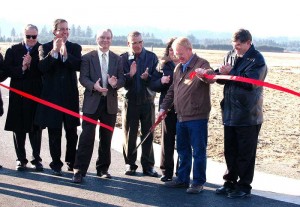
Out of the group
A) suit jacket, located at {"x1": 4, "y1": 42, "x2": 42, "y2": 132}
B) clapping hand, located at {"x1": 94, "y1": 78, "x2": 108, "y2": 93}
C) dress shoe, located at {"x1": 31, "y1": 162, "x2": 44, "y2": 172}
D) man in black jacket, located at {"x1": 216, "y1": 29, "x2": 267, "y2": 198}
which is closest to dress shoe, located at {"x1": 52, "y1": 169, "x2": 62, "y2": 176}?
dress shoe, located at {"x1": 31, "y1": 162, "x2": 44, "y2": 172}

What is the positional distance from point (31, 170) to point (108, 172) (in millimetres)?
1061

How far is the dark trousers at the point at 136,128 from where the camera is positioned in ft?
26.7

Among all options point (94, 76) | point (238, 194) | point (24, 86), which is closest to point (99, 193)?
point (94, 76)

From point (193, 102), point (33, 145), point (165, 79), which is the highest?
point (165, 79)

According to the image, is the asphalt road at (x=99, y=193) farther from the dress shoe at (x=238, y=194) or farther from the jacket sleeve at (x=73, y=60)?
the jacket sleeve at (x=73, y=60)

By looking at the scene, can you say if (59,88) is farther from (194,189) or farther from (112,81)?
(194,189)

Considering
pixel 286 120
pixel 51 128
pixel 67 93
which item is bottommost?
pixel 286 120

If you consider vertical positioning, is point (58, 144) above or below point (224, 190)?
above

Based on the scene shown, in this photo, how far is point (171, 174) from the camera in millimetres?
7762

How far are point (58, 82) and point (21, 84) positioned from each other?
610 mm

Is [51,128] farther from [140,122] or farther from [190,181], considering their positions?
[190,181]

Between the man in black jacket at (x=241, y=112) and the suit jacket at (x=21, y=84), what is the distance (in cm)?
262

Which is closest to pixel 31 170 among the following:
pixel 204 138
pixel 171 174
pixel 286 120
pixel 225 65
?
pixel 171 174

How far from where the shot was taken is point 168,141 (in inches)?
307
